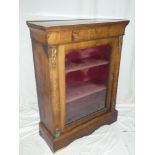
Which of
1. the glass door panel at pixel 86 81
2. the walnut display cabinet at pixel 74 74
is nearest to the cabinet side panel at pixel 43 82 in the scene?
the walnut display cabinet at pixel 74 74

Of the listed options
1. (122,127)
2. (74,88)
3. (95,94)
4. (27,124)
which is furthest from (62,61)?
(122,127)

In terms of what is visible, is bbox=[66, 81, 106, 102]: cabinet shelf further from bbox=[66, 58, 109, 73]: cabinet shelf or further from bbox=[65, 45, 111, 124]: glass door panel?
bbox=[66, 58, 109, 73]: cabinet shelf

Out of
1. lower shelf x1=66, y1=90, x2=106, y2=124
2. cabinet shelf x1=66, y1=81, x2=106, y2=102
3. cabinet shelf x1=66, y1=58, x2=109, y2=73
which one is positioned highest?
cabinet shelf x1=66, y1=58, x2=109, y2=73

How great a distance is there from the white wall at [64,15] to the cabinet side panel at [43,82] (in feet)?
1.20

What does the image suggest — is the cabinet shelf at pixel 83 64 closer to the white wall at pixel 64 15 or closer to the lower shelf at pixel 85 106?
the lower shelf at pixel 85 106

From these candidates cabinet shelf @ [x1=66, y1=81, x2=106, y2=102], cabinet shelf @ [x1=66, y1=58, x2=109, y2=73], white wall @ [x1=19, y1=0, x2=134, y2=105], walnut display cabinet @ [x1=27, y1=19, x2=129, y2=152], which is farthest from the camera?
white wall @ [x1=19, y1=0, x2=134, y2=105]

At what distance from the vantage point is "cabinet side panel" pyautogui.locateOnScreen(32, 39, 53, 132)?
4.21 feet

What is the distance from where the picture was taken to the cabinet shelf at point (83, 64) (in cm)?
140

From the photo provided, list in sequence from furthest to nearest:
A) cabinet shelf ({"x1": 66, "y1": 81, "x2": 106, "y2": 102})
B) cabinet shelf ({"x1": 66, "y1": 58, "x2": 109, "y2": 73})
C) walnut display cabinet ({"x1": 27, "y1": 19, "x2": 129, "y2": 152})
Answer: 1. cabinet shelf ({"x1": 66, "y1": 81, "x2": 106, "y2": 102})
2. cabinet shelf ({"x1": 66, "y1": 58, "x2": 109, "y2": 73})
3. walnut display cabinet ({"x1": 27, "y1": 19, "x2": 129, "y2": 152})

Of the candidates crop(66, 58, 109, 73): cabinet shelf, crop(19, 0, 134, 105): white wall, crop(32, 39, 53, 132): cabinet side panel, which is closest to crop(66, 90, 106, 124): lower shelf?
crop(32, 39, 53, 132): cabinet side panel

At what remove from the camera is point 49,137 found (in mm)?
1481

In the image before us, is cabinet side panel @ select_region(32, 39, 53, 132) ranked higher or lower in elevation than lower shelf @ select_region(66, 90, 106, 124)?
higher
